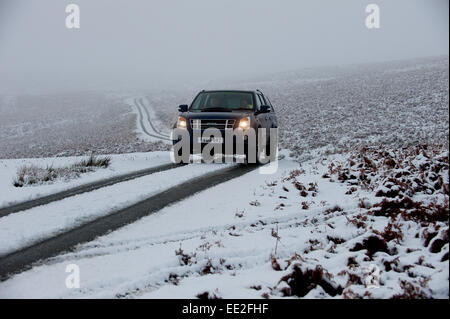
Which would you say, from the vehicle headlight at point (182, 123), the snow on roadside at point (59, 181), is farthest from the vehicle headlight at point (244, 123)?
the snow on roadside at point (59, 181)

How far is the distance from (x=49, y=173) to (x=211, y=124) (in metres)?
4.22

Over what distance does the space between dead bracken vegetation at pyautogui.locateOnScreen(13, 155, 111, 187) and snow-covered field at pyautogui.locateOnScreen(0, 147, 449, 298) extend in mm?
3758

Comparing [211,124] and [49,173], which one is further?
[211,124]

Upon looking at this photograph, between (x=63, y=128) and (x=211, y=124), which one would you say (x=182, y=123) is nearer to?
(x=211, y=124)

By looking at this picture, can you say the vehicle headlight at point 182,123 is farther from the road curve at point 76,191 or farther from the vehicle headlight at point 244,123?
the vehicle headlight at point 244,123

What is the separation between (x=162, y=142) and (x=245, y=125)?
9.89 meters

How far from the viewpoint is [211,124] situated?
10008 mm

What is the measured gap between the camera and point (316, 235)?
4.43 m

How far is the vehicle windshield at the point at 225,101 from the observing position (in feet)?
35.7

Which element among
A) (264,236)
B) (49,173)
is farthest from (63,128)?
(264,236)

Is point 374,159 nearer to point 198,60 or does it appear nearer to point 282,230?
point 282,230

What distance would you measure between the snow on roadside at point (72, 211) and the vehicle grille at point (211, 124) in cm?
213

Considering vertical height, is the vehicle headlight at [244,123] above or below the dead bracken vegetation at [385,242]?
above
